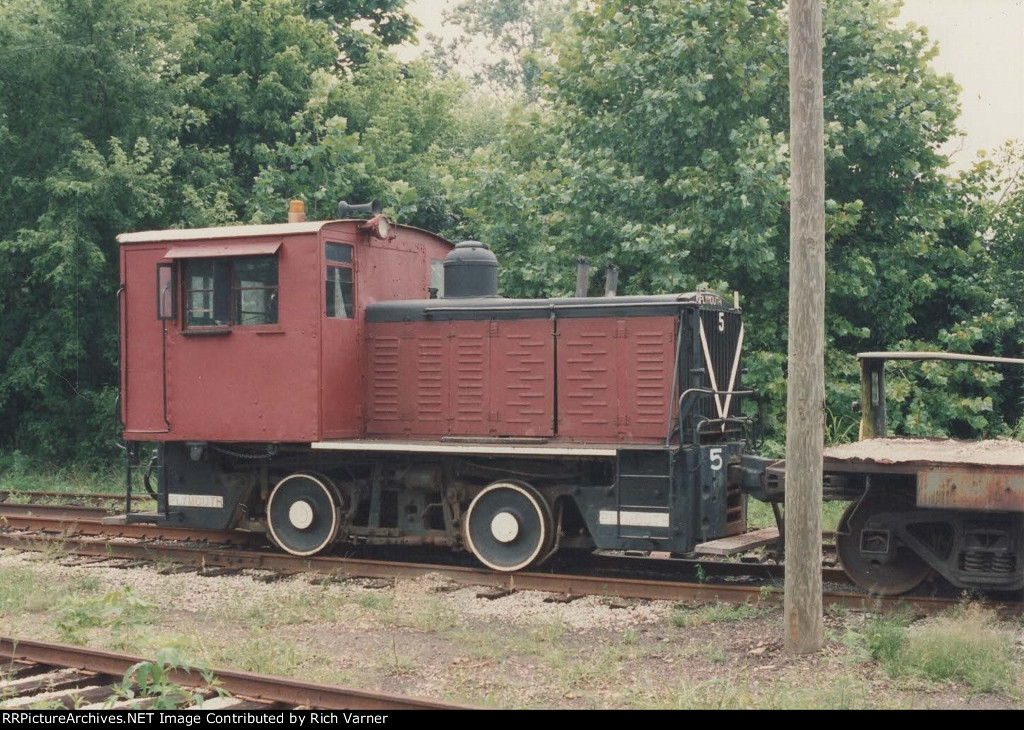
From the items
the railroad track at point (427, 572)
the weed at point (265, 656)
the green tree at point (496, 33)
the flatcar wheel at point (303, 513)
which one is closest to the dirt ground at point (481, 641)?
the weed at point (265, 656)

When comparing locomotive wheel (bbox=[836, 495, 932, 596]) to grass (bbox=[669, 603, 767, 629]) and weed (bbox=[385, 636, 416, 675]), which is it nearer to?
grass (bbox=[669, 603, 767, 629])

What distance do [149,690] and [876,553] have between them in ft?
18.5

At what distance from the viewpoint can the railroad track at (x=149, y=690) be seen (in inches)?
224

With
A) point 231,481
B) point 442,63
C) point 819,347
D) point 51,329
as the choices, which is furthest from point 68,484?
point 442,63

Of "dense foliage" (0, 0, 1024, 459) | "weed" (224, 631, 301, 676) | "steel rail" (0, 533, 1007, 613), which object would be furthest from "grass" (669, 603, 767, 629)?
"dense foliage" (0, 0, 1024, 459)

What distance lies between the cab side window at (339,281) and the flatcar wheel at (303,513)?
5.46ft

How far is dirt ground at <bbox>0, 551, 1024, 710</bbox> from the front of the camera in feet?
20.2

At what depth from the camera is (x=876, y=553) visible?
8680mm

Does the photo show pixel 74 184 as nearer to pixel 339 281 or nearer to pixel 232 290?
pixel 232 290

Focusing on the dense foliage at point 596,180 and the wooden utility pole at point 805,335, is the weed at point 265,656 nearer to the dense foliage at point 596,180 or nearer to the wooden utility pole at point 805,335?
the wooden utility pole at point 805,335

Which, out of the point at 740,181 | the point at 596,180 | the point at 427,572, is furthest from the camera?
the point at 596,180

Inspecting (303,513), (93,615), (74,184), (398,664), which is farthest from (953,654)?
(74,184)

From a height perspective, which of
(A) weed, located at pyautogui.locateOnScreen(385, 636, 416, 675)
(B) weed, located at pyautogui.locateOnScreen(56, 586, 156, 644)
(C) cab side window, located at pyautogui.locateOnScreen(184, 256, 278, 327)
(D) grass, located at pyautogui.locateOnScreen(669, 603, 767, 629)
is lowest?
(D) grass, located at pyautogui.locateOnScreen(669, 603, 767, 629)

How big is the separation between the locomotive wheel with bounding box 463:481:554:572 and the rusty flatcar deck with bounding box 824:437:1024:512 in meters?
2.64
